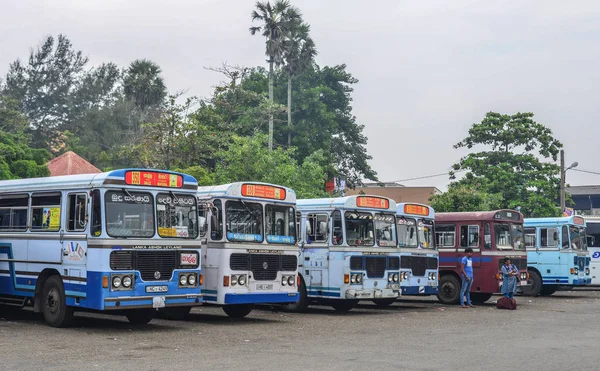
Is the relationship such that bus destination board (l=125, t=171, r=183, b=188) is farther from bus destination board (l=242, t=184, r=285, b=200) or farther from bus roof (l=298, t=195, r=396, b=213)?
bus roof (l=298, t=195, r=396, b=213)

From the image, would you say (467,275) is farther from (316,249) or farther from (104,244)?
(104,244)

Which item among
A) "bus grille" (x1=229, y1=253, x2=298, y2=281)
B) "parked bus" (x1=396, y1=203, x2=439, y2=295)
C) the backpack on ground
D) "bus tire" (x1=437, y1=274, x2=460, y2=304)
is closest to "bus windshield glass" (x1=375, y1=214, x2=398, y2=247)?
"parked bus" (x1=396, y1=203, x2=439, y2=295)

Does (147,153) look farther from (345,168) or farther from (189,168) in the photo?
(345,168)

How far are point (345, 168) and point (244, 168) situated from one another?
29.7 metres

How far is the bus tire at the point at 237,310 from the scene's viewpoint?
19375 mm

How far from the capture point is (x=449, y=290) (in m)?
26.5

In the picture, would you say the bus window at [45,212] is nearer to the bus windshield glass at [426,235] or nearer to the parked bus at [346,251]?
the parked bus at [346,251]

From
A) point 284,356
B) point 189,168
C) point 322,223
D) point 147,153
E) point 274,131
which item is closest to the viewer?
point 284,356

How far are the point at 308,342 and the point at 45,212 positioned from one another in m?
5.85

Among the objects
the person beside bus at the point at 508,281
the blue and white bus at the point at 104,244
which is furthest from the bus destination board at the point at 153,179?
the person beside bus at the point at 508,281

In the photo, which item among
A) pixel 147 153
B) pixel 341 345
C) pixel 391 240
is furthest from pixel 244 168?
pixel 341 345

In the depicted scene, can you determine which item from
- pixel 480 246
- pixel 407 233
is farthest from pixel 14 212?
pixel 480 246

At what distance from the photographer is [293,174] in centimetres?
4150

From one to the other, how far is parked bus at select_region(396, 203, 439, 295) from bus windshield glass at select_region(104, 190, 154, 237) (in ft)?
30.8
